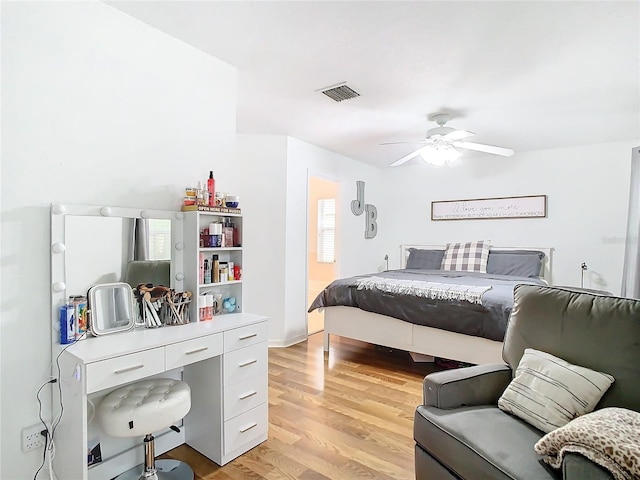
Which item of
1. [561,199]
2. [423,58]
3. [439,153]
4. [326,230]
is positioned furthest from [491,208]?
[423,58]

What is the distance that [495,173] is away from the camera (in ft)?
16.0

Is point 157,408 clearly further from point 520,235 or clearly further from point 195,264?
point 520,235

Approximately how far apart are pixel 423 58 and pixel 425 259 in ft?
10.6

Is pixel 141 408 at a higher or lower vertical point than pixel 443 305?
lower

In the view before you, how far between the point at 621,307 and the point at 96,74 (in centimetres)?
272

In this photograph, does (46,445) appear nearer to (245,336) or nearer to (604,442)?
(245,336)

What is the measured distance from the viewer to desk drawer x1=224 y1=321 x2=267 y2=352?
1948 millimetres

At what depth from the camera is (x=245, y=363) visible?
203 cm

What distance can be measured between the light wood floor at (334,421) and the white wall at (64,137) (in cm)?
102

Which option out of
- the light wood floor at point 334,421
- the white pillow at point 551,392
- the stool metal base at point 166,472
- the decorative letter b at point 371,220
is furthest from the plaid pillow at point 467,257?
the stool metal base at point 166,472

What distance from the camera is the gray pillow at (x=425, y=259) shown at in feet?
16.1

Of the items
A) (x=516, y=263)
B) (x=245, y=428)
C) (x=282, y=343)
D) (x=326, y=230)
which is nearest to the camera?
(x=245, y=428)

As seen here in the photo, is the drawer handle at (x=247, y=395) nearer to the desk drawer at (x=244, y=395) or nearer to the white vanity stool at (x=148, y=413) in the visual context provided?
the desk drawer at (x=244, y=395)

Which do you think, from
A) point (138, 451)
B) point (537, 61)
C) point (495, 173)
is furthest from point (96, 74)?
point (495, 173)
